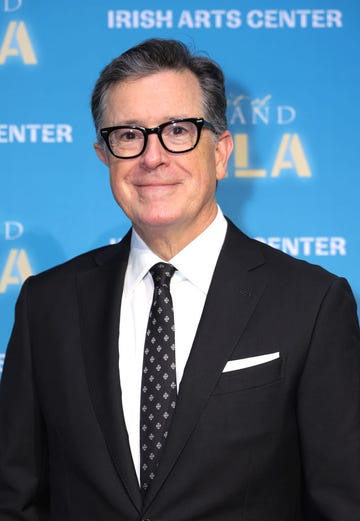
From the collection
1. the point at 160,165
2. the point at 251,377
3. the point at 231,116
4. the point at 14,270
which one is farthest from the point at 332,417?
the point at 14,270

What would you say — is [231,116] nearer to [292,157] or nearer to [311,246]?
[292,157]

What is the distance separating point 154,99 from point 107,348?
54 cm

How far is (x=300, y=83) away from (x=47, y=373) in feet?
3.63

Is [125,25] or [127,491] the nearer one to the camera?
[127,491]

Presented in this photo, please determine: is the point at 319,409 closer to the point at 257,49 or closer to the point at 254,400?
the point at 254,400

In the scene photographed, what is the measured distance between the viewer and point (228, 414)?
5.00 feet

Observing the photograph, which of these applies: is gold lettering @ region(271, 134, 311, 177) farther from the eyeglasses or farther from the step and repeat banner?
the eyeglasses

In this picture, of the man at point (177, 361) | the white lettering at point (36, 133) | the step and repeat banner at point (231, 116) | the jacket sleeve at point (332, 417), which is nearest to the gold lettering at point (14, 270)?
the step and repeat banner at point (231, 116)

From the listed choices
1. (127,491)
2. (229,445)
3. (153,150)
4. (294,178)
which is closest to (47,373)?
(127,491)

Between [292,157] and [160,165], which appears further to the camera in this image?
[292,157]

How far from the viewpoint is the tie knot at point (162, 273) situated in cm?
166

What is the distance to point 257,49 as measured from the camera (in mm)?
2174

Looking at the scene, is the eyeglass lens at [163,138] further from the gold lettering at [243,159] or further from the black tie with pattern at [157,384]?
the gold lettering at [243,159]

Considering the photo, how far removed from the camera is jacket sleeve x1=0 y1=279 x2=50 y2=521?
1679 millimetres
